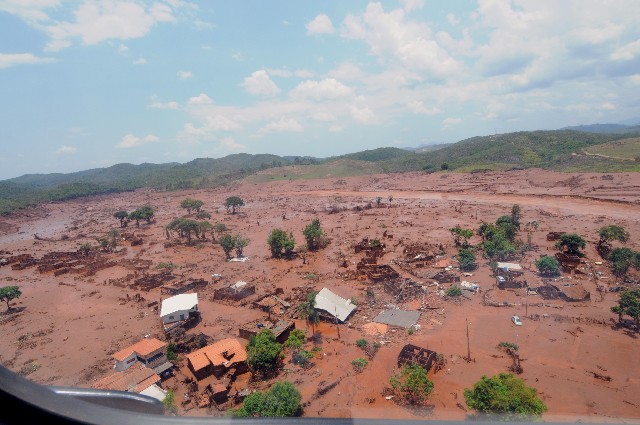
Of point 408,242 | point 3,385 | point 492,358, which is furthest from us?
point 408,242

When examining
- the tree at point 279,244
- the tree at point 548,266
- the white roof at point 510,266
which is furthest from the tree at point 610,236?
the tree at point 279,244

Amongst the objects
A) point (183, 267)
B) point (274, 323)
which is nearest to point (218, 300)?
point (274, 323)

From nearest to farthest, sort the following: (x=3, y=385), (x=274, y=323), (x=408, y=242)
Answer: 1. (x=3, y=385)
2. (x=274, y=323)
3. (x=408, y=242)

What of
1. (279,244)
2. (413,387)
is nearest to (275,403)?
(413,387)

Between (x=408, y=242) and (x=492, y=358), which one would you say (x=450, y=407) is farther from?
(x=408, y=242)

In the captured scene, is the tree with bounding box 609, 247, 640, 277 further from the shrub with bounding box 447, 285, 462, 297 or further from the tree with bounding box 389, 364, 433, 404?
the tree with bounding box 389, 364, 433, 404

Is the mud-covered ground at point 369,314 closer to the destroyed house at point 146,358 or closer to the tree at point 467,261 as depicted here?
the tree at point 467,261

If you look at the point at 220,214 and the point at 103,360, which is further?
the point at 220,214
